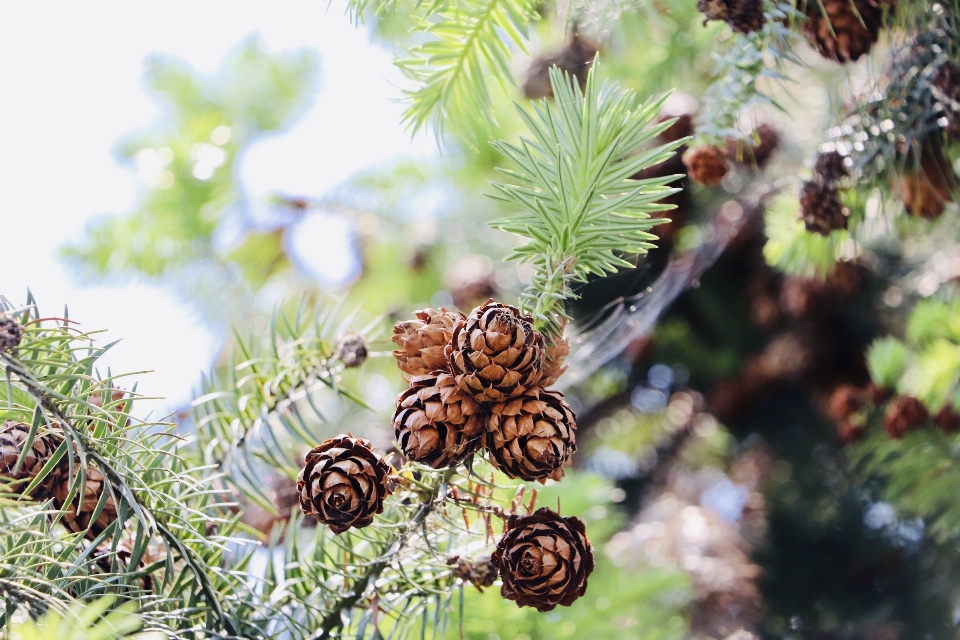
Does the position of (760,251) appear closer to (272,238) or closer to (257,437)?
(257,437)

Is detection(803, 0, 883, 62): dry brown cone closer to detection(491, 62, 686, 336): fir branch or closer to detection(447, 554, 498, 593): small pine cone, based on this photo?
detection(491, 62, 686, 336): fir branch

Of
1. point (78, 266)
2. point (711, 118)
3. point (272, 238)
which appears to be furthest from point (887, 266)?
point (78, 266)

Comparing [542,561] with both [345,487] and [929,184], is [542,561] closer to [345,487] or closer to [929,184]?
[345,487]

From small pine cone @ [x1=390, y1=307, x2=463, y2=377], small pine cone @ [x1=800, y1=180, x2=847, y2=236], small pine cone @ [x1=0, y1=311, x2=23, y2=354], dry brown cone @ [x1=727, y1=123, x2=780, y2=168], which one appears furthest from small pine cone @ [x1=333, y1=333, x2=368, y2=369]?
dry brown cone @ [x1=727, y1=123, x2=780, y2=168]

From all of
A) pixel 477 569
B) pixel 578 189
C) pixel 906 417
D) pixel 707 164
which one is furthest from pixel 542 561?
pixel 906 417

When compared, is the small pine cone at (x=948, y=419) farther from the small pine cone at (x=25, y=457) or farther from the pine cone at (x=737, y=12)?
the small pine cone at (x=25, y=457)

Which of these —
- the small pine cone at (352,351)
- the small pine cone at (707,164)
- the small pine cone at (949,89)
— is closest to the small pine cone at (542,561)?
the small pine cone at (352,351)

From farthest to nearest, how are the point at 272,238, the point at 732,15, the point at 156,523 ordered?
1. the point at 272,238
2. the point at 732,15
3. the point at 156,523
